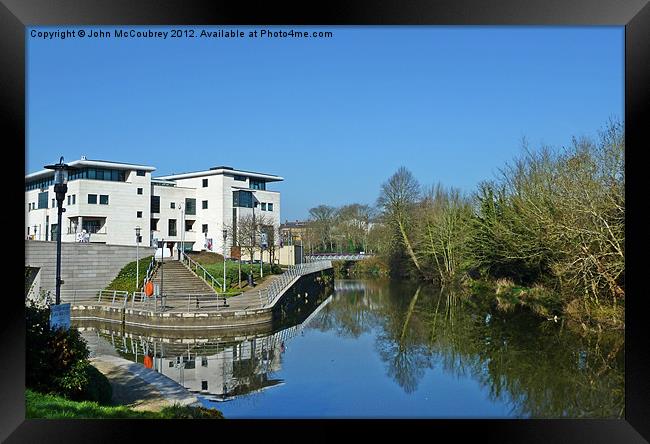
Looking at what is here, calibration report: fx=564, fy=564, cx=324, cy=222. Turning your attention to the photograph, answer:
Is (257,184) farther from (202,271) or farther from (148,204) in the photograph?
(202,271)

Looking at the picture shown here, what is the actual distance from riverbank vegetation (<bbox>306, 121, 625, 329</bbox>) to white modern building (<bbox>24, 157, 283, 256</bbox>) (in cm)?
474

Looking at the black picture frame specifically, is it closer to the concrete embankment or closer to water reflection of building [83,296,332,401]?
water reflection of building [83,296,332,401]

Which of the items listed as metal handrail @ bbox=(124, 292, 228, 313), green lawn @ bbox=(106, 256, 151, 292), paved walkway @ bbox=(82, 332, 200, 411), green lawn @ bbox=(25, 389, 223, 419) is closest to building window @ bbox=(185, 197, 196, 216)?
green lawn @ bbox=(106, 256, 151, 292)

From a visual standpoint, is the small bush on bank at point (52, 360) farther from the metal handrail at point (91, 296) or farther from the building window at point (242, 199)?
the building window at point (242, 199)

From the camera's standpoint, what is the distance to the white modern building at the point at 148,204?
2397 centimetres

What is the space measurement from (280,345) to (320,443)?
8.63 m

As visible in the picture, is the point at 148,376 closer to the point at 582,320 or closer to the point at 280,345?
the point at 280,345

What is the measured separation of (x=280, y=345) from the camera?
12891 mm

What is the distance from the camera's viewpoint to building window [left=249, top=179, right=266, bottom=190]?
100 feet

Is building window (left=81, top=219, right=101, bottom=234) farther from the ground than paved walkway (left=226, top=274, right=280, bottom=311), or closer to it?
farther from the ground

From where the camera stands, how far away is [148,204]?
85.0 ft
